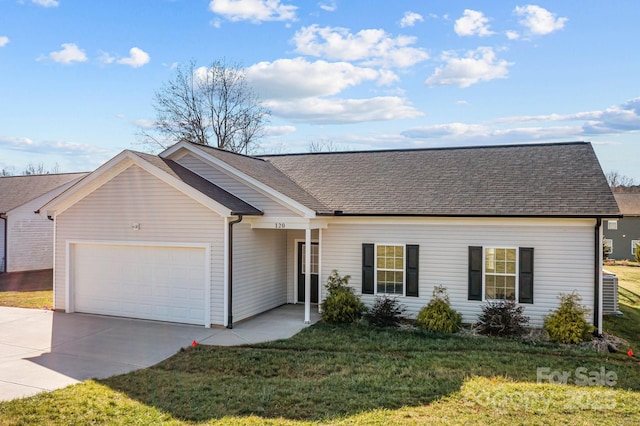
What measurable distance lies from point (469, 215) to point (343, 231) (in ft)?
12.1

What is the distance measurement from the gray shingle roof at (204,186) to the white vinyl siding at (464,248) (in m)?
2.73

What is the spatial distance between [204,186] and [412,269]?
6.44 metres

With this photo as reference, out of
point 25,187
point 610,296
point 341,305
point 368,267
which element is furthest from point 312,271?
point 25,187

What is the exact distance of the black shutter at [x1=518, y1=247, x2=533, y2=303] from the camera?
11.8m

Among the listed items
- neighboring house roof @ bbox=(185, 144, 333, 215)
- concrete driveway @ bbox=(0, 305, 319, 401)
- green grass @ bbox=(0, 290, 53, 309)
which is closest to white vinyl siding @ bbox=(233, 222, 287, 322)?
concrete driveway @ bbox=(0, 305, 319, 401)

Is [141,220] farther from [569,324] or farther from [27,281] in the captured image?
[27,281]

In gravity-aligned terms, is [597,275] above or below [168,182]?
below

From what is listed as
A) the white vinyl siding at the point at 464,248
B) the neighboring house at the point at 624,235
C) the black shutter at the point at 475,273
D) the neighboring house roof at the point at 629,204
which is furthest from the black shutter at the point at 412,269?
the neighboring house roof at the point at 629,204

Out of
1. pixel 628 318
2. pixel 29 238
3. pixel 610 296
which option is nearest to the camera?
pixel 628 318

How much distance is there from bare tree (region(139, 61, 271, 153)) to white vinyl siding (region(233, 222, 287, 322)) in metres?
23.3

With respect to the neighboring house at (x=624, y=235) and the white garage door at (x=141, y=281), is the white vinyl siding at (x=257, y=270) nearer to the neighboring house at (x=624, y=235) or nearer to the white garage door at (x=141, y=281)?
the white garage door at (x=141, y=281)

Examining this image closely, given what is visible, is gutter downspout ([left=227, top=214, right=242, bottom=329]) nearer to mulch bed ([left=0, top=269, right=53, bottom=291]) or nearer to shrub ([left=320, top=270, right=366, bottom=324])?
shrub ([left=320, top=270, right=366, bottom=324])

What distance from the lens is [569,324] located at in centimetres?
1079

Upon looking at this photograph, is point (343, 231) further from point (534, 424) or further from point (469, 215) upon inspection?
point (534, 424)
